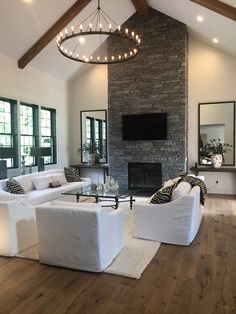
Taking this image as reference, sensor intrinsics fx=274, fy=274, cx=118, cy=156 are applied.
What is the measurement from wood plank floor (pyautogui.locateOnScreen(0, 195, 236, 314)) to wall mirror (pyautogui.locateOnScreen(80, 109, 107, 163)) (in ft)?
17.5

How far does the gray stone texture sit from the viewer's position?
7449mm

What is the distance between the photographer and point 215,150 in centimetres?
749

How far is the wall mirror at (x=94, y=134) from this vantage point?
8688mm

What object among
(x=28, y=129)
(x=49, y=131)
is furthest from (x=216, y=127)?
(x=28, y=129)

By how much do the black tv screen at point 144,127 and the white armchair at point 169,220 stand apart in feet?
12.3

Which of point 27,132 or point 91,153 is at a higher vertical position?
point 27,132

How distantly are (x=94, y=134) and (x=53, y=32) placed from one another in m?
3.37

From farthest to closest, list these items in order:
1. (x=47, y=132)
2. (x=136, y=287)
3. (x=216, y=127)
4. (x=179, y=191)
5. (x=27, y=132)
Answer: (x=47, y=132), (x=216, y=127), (x=27, y=132), (x=179, y=191), (x=136, y=287)

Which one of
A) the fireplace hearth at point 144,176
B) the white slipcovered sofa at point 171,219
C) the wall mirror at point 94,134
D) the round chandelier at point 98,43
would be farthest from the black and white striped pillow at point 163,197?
the wall mirror at point 94,134

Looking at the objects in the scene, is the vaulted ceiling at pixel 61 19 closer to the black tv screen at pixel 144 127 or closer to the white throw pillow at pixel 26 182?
the black tv screen at pixel 144 127

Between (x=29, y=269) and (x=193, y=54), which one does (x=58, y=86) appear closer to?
(x=193, y=54)

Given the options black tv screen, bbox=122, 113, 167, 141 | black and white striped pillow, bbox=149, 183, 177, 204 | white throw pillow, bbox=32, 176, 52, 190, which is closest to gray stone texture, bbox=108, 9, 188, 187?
black tv screen, bbox=122, 113, 167, 141

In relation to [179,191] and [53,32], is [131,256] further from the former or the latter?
[53,32]

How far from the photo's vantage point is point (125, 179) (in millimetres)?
8094
